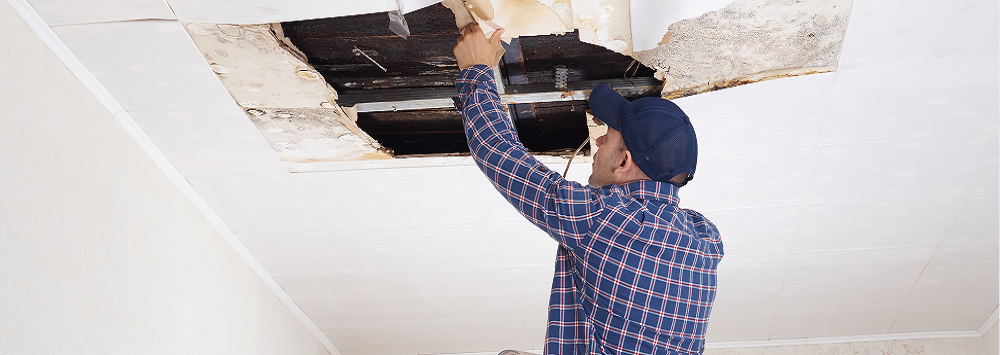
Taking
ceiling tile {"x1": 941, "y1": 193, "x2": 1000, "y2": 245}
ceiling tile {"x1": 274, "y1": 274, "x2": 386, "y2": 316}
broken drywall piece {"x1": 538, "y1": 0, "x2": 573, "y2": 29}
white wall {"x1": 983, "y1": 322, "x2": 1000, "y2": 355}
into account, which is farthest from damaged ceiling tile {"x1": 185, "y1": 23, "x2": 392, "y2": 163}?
white wall {"x1": 983, "y1": 322, "x2": 1000, "y2": 355}

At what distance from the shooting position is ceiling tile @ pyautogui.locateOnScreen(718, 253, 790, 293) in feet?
9.43

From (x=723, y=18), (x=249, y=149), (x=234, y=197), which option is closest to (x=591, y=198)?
(x=723, y=18)

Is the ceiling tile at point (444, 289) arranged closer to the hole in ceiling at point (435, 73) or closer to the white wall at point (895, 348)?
the hole in ceiling at point (435, 73)

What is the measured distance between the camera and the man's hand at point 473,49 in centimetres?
159

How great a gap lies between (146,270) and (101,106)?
1.97 feet

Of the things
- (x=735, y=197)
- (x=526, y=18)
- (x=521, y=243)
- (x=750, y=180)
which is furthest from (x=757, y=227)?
(x=526, y=18)

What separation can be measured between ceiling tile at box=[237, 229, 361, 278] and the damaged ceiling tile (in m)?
0.60

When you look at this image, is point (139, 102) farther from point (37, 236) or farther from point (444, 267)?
point (444, 267)

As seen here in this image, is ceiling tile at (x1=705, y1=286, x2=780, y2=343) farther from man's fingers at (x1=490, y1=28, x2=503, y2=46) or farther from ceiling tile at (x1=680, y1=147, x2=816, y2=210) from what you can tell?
man's fingers at (x1=490, y1=28, x2=503, y2=46)

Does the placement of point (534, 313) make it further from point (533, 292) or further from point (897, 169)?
point (897, 169)

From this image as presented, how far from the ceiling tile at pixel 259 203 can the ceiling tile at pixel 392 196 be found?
64 mm

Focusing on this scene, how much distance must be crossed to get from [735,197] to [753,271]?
744 millimetres

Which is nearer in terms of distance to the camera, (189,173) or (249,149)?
(249,149)

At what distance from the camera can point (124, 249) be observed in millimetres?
2135
